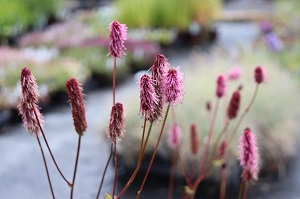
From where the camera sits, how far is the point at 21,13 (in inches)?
520

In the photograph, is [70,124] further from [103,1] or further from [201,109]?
[103,1]

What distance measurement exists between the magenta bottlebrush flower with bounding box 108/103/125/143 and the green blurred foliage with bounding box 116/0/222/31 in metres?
12.5

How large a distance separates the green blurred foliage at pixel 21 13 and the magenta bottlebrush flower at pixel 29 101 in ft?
33.5

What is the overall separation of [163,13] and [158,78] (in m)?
13.1

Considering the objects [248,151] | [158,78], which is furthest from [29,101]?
[248,151]

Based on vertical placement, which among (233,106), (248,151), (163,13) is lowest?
(248,151)

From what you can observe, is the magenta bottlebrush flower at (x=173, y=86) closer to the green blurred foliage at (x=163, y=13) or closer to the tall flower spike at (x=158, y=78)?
the tall flower spike at (x=158, y=78)

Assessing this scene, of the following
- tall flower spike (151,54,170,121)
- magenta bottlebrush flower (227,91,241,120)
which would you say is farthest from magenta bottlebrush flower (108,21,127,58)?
magenta bottlebrush flower (227,91,241,120)

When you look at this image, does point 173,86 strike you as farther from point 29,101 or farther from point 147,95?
point 29,101

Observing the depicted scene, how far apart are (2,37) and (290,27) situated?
5.78m

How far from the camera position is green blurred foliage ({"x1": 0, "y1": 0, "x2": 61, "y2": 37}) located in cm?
1209

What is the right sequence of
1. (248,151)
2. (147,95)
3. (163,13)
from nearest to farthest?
(147,95) < (248,151) < (163,13)

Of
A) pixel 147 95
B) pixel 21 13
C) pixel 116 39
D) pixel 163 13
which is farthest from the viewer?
pixel 163 13

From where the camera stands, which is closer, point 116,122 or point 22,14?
point 116,122
